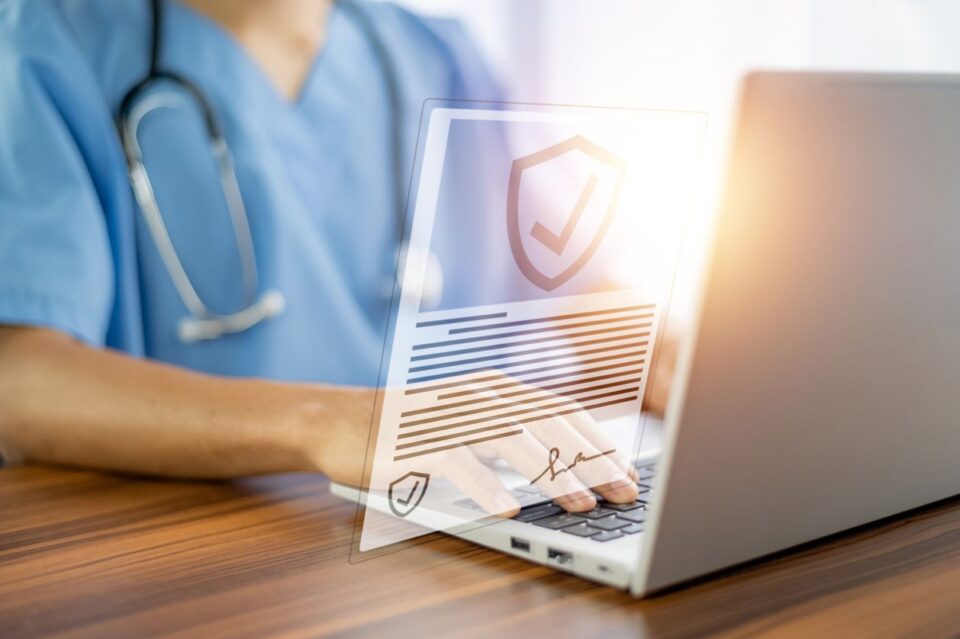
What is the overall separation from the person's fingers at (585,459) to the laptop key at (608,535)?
0.05 meters

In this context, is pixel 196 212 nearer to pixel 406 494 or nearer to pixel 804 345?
pixel 406 494

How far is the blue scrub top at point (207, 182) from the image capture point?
979 mm

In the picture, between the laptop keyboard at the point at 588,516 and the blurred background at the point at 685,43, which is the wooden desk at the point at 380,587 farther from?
the blurred background at the point at 685,43

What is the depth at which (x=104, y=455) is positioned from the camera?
765 millimetres

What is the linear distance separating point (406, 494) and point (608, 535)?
0.13 m

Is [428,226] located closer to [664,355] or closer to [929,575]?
[929,575]

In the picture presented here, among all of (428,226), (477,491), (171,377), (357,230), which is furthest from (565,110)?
(357,230)

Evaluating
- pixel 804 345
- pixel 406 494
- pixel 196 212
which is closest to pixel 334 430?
pixel 406 494

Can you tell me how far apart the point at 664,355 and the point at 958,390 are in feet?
1.09

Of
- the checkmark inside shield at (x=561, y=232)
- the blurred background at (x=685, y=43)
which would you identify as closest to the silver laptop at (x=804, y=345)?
the checkmark inside shield at (x=561, y=232)

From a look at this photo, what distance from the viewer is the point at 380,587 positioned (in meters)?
0.51

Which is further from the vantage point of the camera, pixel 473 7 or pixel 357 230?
pixel 473 7
